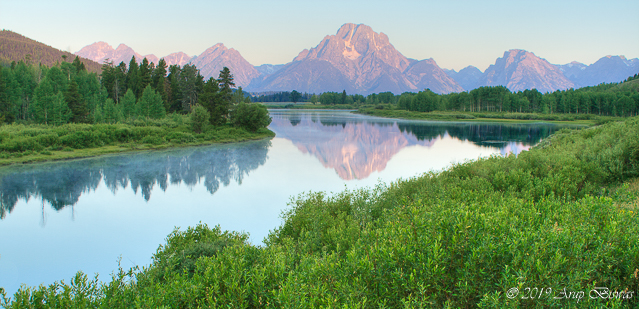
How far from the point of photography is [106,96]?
62.5 metres

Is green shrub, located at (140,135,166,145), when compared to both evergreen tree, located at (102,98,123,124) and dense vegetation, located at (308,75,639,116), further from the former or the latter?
dense vegetation, located at (308,75,639,116)

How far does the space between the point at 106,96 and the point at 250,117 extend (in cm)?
2890

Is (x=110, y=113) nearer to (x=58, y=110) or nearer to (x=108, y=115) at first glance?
(x=108, y=115)

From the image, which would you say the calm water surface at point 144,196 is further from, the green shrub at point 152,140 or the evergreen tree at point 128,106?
the evergreen tree at point 128,106

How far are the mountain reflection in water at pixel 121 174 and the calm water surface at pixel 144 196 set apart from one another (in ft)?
0.21

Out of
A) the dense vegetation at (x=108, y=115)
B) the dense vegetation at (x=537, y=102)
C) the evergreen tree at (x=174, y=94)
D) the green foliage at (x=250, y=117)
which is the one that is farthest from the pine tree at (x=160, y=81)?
the dense vegetation at (x=537, y=102)

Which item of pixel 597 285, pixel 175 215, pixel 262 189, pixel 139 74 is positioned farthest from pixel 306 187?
pixel 139 74

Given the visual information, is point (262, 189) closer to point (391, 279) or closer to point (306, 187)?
point (306, 187)

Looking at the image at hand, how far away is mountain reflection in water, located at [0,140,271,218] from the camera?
20203 millimetres

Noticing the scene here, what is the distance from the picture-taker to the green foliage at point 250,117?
53156 mm

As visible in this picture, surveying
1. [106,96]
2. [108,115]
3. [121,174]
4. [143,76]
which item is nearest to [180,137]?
[108,115]

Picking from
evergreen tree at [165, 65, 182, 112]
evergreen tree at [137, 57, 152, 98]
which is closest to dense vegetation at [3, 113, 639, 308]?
evergreen tree at [137, 57, 152, 98]

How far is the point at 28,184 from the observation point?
21.8 meters

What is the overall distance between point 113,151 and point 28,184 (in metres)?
13.7
